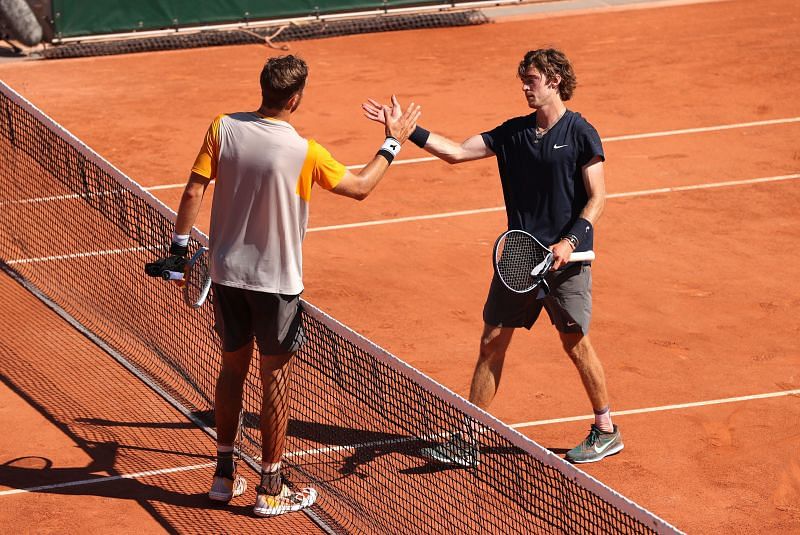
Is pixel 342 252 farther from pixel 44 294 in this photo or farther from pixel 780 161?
pixel 780 161

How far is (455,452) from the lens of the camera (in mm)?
7172

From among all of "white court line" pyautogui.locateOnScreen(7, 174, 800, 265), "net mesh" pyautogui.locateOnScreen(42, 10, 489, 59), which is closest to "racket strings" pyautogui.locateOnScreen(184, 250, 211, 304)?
"white court line" pyautogui.locateOnScreen(7, 174, 800, 265)

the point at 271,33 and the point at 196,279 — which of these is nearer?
the point at 196,279

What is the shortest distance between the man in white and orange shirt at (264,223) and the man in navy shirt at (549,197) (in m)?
0.96

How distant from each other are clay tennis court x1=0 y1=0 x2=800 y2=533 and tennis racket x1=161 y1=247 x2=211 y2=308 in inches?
44.8

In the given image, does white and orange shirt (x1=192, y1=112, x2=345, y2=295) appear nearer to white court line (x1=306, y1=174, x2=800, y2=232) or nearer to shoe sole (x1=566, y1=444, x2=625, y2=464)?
shoe sole (x1=566, y1=444, x2=625, y2=464)

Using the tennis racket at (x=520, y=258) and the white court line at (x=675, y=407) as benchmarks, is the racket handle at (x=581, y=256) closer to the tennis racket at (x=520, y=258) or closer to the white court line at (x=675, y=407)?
the tennis racket at (x=520, y=258)

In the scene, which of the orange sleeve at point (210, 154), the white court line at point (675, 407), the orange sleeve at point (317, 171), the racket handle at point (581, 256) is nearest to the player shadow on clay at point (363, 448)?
the white court line at point (675, 407)

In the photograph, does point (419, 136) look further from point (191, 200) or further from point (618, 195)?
point (618, 195)

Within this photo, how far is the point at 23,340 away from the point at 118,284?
126 cm

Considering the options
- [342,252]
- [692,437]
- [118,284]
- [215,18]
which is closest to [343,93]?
[215,18]

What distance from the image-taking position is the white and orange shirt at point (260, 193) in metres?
6.25

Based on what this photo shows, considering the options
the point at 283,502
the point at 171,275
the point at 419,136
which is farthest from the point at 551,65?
the point at 283,502

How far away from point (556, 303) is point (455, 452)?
103 centimetres
